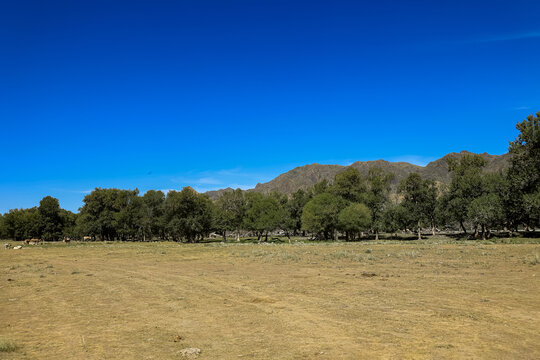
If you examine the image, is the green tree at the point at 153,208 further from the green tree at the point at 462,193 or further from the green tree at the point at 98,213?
the green tree at the point at 462,193

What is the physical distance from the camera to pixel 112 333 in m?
10.0

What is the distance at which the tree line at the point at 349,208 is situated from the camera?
59406mm

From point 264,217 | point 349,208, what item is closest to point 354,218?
point 349,208

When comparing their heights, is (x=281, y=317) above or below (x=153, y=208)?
below

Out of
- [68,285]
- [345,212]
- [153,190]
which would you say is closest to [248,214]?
[345,212]

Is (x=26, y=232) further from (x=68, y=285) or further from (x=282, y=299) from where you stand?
(x=282, y=299)

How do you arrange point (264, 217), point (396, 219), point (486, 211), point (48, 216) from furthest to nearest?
point (48, 216) < point (264, 217) < point (396, 219) < point (486, 211)

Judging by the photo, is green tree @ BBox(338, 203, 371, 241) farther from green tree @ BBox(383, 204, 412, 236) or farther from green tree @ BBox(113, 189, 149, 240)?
green tree @ BBox(113, 189, 149, 240)

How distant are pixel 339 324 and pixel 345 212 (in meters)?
65.0

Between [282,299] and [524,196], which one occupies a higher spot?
[524,196]

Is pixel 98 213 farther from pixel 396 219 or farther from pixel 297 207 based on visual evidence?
pixel 396 219

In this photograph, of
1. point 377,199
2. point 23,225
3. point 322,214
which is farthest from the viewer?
point 23,225

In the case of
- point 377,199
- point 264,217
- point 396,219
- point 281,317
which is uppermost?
point 377,199

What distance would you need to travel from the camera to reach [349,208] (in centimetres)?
7494
